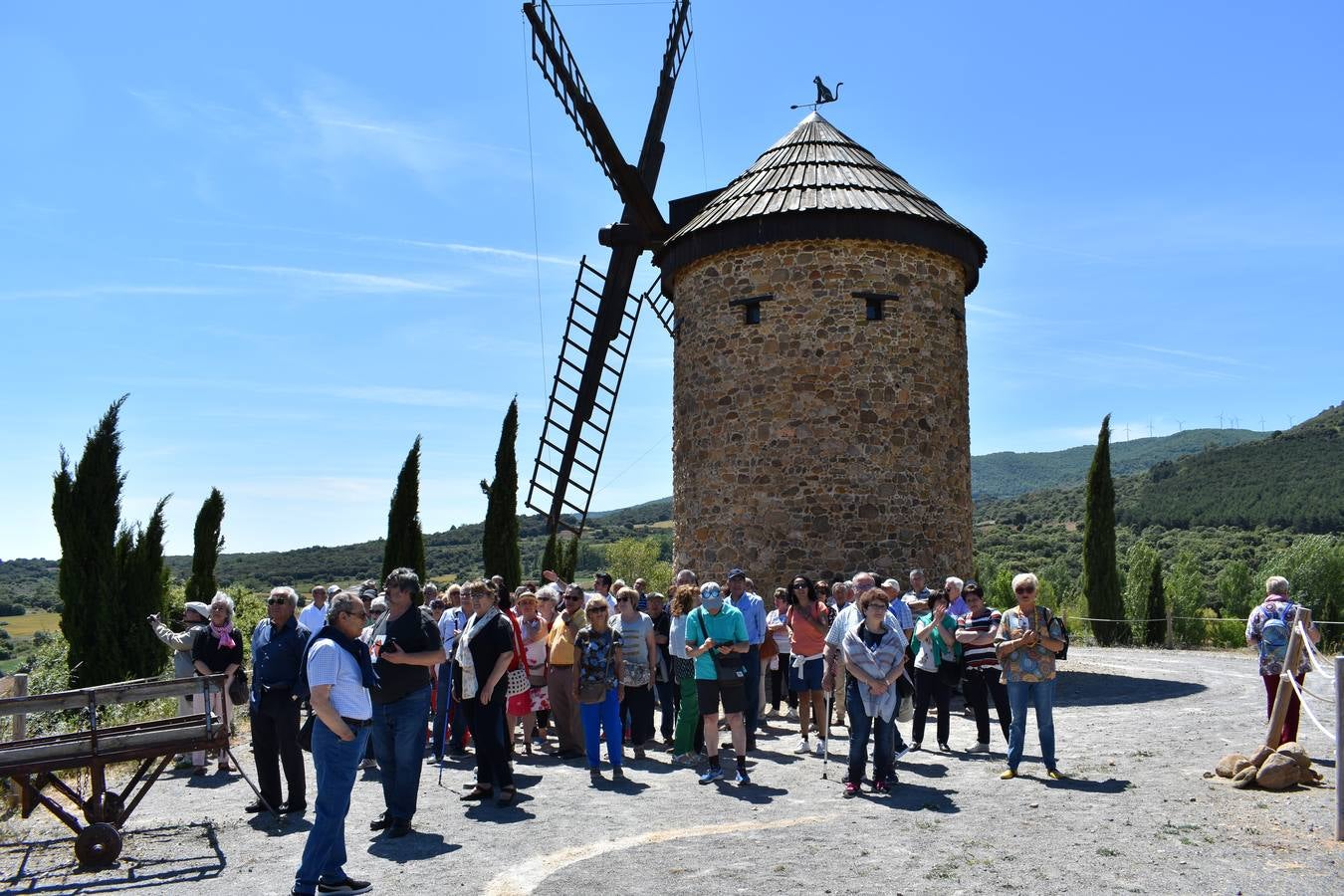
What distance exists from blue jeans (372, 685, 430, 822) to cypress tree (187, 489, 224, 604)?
1628 cm

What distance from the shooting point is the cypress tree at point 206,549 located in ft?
71.0

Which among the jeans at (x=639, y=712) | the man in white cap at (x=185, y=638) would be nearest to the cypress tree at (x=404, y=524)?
the man in white cap at (x=185, y=638)

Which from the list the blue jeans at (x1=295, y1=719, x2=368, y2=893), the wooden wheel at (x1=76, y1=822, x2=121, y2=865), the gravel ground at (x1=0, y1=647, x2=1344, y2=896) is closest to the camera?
the blue jeans at (x1=295, y1=719, x2=368, y2=893)

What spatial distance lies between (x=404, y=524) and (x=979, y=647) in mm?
15303

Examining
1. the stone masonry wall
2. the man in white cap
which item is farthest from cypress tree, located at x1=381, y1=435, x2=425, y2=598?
the man in white cap

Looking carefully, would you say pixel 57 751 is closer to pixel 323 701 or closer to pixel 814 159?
pixel 323 701

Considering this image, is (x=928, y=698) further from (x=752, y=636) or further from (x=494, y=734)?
(x=494, y=734)

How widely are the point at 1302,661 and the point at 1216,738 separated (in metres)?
1.73

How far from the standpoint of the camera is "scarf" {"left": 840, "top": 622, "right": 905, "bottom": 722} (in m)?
7.87

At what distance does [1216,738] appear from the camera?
9.92 m

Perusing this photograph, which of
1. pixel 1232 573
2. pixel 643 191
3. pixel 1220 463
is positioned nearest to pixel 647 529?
pixel 1220 463

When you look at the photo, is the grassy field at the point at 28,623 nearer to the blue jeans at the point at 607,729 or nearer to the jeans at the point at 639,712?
the jeans at the point at 639,712

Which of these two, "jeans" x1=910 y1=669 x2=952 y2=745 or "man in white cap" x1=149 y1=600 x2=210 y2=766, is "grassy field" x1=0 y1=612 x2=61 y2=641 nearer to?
"man in white cap" x1=149 y1=600 x2=210 y2=766

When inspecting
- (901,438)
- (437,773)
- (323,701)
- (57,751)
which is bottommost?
(437,773)
